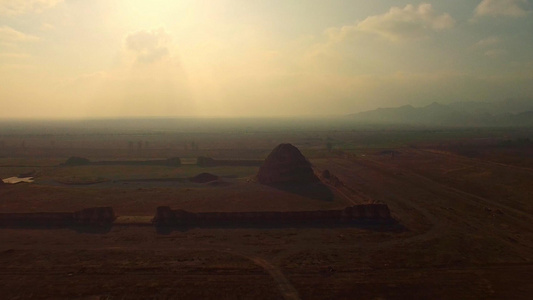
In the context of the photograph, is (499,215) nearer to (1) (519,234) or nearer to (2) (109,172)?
(1) (519,234)

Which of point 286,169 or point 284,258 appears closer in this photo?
point 284,258

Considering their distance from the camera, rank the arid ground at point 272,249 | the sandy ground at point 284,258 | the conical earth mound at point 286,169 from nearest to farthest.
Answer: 1. the sandy ground at point 284,258
2. the arid ground at point 272,249
3. the conical earth mound at point 286,169

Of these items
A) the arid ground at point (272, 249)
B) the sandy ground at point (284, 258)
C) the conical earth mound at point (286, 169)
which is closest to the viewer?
the sandy ground at point (284, 258)

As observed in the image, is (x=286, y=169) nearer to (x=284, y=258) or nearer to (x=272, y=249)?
(x=272, y=249)

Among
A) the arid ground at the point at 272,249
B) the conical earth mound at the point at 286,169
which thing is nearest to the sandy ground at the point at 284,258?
the arid ground at the point at 272,249

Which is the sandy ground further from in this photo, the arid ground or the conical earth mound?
the conical earth mound

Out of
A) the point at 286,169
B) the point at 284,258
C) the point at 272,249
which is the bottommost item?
the point at 284,258

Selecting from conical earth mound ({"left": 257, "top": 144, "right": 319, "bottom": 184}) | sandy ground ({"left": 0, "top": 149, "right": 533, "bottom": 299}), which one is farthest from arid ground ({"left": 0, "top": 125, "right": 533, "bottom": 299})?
conical earth mound ({"left": 257, "top": 144, "right": 319, "bottom": 184})

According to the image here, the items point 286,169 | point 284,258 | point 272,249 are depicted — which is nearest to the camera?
point 284,258

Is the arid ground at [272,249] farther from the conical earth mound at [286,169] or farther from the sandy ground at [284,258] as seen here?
the conical earth mound at [286,169]

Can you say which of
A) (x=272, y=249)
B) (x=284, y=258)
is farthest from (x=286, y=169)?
(x=284, y=258)
